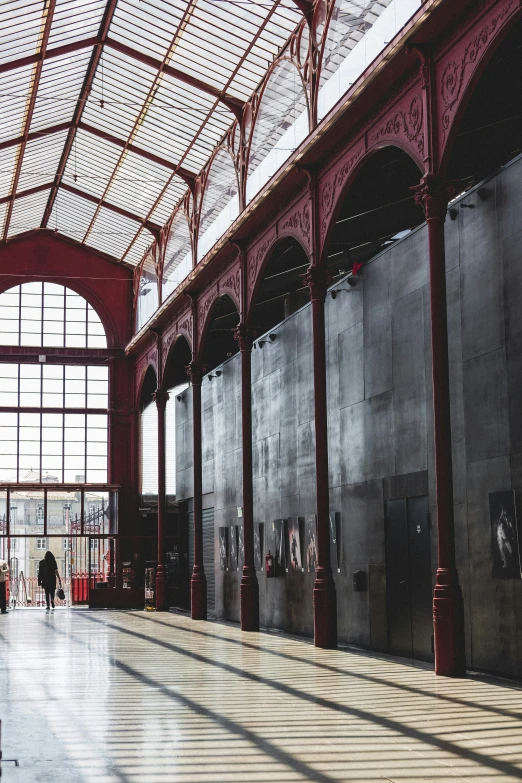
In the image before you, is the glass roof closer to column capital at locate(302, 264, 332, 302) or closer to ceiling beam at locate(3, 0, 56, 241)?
ceiling beam at locate(3, 0, 56, 241)

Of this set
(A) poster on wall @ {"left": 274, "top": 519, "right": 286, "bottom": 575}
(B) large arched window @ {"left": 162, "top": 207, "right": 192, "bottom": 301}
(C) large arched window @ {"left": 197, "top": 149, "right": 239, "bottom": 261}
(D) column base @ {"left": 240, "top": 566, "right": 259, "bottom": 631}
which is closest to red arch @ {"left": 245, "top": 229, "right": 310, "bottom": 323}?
(C) large arched window @ {"left": 197, "top": 149, "right": 239, "bottom": 261}

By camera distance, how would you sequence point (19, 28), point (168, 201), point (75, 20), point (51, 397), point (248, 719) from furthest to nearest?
1. point (51, 397)
2. point (168, 201)
3. point (75, 20)
4. point (19, 28)
5. point (248, 719)

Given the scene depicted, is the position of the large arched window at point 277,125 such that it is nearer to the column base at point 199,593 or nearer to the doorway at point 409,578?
the doorway at point 409,578

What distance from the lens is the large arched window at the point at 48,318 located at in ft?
111

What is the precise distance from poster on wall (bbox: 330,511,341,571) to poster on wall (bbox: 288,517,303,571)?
58.6 inches

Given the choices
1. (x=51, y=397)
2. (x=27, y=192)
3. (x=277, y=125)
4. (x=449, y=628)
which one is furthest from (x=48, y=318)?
(x=449, y=628)

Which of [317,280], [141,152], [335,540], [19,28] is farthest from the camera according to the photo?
[141,152]

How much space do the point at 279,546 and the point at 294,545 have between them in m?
1.07

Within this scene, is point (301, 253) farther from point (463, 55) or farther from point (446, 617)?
point (446, 617)

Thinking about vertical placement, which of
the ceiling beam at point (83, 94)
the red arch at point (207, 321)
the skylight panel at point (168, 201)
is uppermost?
the ceiling beam at point (83, 94)

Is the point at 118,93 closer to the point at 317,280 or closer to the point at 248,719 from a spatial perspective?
the point at 317,280

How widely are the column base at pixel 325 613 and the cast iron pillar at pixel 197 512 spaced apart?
8.56 meters

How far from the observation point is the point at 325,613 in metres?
15.7

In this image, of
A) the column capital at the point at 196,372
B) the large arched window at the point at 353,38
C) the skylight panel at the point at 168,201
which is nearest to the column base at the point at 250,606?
the column capital at the point at 196,372
